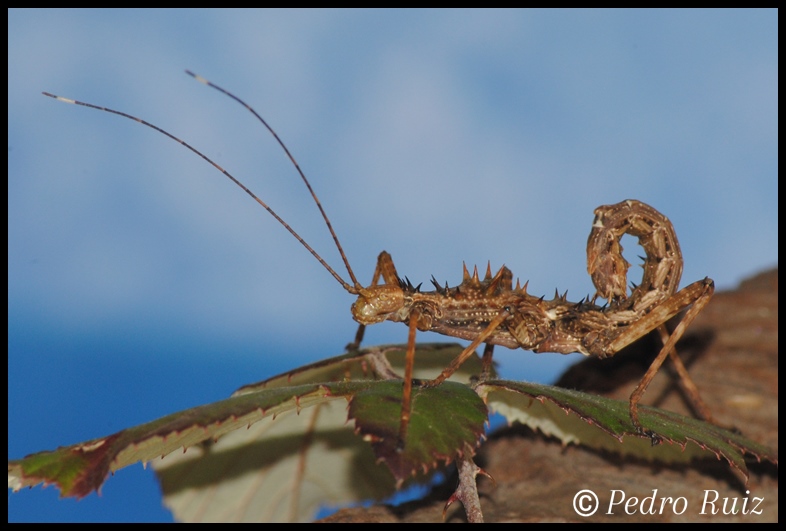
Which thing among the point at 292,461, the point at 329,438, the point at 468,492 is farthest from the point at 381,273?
the point at 468,492

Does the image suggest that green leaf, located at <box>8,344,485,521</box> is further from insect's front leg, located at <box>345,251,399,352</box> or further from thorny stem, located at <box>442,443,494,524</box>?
thorny stem, located at <box>442,443,494,524</box>

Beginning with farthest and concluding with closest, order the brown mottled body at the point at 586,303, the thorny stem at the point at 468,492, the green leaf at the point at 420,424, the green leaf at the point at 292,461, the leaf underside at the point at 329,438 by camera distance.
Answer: the brown mottled body at the point at 586,303, the green leaf at the point at 292,461, the thorny stem at the point at 468,492, the leaf underside at the point at 329,438, the green leaf at the point at 420,424

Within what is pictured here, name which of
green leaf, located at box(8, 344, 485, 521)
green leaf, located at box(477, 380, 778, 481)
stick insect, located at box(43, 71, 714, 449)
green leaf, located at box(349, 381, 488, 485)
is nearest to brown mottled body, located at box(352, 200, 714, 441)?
stick insect, located at box(43, 71, 714, 449)

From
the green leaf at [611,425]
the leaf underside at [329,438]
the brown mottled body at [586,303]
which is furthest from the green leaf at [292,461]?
the green leaf at [611,425]

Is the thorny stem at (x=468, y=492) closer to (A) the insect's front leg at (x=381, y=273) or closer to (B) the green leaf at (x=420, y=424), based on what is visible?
(B) the green leaf at (x=420, y=424)

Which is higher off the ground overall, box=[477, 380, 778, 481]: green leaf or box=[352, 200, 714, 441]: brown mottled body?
box=[352, 200, 714, 441]: brown mottled body
